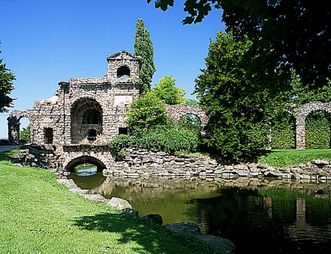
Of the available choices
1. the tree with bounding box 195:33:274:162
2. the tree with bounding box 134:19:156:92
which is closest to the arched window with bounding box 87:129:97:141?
the tree with bounding box 134:19:156:92

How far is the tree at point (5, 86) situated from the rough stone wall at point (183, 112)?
1468 cm

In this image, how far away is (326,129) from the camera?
35188 millimetres

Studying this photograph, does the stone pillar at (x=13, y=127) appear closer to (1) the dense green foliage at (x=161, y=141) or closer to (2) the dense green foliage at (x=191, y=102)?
(1) the dense green foliage at (x=161, y=141)

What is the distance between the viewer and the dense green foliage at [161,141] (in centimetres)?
3162

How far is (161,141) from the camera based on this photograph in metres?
31.5

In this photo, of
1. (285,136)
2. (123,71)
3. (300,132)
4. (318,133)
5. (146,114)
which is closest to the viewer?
(146,114)

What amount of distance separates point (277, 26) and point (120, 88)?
32.5 m

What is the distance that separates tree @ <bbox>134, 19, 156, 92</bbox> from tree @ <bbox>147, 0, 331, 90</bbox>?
1644 inches

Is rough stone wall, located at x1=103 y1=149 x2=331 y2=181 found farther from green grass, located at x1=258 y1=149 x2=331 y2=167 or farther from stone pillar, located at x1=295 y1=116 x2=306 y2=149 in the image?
stone pillar, located at x1=295 y1=116 x2=306 y2=149

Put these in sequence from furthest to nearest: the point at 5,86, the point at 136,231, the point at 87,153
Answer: the point at 87,153
the point at 5,86
the point at 136,231

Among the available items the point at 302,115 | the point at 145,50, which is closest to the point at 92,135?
the point at 145,50

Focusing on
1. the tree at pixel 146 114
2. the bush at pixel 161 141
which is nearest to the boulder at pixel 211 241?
the bush at pixel 161 141

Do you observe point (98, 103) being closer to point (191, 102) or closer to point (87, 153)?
point (87, 153)

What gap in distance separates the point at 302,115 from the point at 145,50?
21238 mm
